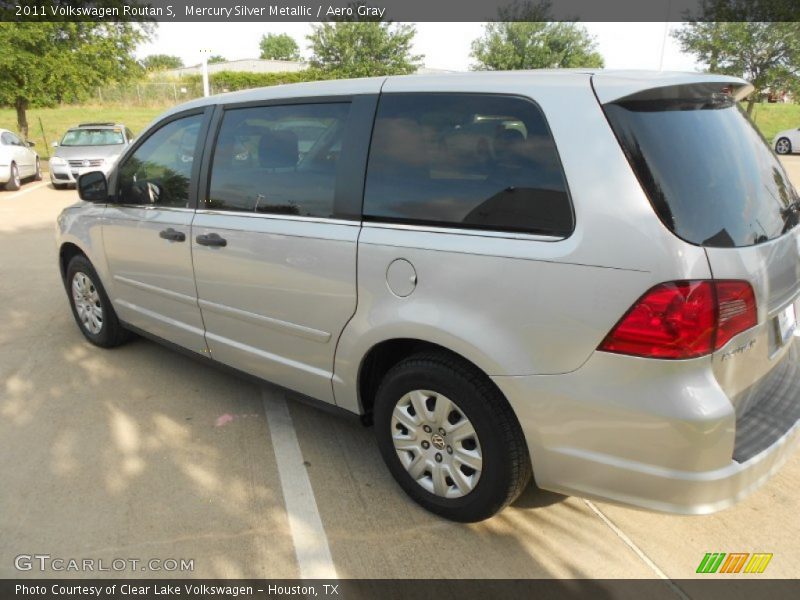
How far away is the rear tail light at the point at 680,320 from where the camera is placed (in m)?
1.87

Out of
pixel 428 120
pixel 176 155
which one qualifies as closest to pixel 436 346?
pixel 428 120

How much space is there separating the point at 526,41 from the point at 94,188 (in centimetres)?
3501

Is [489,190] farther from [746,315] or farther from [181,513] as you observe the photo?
[181,513]

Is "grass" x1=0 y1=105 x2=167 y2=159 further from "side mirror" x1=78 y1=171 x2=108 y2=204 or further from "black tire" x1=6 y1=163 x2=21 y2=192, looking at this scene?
"side mirror" x1=78 y1=171 x2=108 y2=204

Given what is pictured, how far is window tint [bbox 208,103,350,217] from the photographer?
2.79 metres

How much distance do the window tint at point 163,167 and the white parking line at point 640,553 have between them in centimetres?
269

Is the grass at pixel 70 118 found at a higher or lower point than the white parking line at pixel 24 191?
higher

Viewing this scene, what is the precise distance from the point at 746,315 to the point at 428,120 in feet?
4.54

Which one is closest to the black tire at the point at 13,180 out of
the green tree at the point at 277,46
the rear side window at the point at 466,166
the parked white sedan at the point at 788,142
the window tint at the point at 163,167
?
the window tint at the point at 163,167

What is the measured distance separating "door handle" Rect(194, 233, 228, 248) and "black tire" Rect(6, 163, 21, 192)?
44.2 ft

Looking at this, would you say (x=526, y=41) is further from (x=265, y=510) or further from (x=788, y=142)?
(x=265, y=510)

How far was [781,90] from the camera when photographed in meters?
26.2

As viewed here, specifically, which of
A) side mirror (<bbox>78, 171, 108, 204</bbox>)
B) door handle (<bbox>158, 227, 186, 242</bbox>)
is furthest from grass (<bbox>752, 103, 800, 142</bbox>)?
door handle (<bbox>158, 227, 186, 242</bbox>)

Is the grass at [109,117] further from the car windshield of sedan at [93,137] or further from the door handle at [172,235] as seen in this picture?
the door handle at [172,235]
